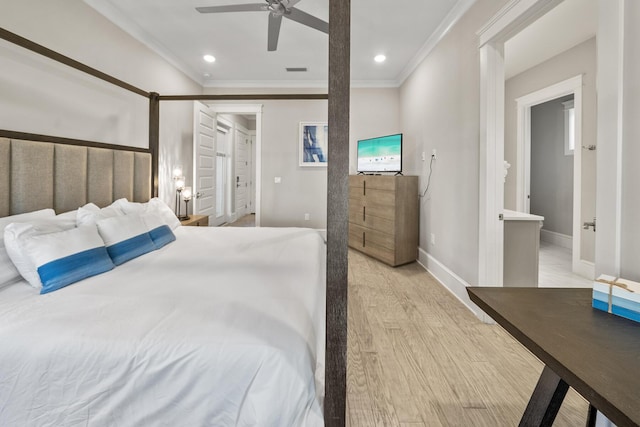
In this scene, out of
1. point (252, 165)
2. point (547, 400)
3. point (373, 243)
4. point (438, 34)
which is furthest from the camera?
point (252, 165)

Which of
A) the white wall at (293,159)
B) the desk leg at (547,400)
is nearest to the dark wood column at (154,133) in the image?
the white wall at (293,159)

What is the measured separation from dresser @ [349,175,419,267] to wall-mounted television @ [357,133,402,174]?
0.92ft

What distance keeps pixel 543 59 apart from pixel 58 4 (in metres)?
5.19

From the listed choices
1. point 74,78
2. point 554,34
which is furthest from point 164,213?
point 554,34

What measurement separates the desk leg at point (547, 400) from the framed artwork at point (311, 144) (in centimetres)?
438

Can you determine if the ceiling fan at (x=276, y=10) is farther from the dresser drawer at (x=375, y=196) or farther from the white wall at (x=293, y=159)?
the white wall at (x=293, y=159)

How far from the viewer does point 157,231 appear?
2.38 meters

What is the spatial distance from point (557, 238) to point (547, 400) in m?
5.05

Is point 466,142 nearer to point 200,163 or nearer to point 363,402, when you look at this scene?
point 363,402

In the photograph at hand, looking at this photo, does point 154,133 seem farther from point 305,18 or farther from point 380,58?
point 380,58

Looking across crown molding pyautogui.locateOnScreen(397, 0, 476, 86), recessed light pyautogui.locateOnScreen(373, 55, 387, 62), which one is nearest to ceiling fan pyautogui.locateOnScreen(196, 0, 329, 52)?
crown molding pyautogui.locateOnScreen(397, 0, 476, 86)

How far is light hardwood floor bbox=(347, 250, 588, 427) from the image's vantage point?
1506 millimetres

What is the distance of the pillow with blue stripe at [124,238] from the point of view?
190 centimetres

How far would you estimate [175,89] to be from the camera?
4.16 meters
